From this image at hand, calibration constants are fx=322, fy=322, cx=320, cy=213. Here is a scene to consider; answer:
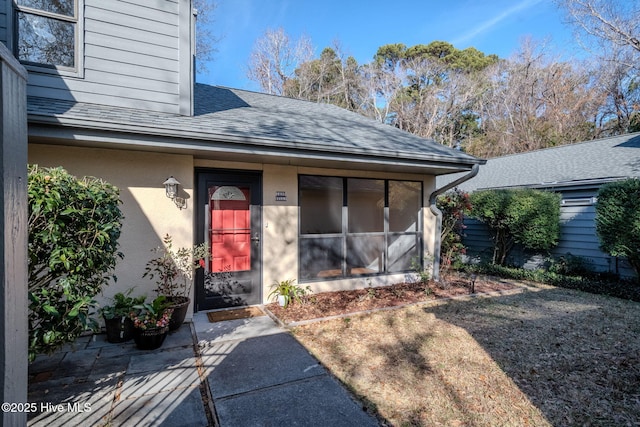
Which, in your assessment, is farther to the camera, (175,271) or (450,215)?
(450,215)

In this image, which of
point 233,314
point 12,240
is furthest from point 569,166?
point 12,240

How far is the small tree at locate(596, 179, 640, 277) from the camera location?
5883mm

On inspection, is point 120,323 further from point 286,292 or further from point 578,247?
point 578,247

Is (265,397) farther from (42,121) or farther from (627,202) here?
(627,202)

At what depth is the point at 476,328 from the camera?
164 inches

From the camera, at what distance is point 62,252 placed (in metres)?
2.38

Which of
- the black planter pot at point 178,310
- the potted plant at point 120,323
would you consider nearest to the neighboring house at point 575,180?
the black planter pot at point 178,310

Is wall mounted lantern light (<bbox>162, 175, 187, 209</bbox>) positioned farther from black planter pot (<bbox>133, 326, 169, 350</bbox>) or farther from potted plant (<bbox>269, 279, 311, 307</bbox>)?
potted plant (<bbox>269, 279, 311, 307</bbox>)

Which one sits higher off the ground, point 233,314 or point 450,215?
point 450,215

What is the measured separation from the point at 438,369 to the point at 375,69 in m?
20.0

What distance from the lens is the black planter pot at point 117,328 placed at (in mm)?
3654

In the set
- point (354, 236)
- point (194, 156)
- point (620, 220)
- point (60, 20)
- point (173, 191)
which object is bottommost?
point (354, 236)

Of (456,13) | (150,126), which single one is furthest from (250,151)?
(456,13)

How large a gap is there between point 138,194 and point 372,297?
3831 millimetres
